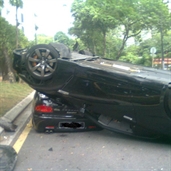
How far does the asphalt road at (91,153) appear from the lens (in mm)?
4840

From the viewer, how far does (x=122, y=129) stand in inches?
250

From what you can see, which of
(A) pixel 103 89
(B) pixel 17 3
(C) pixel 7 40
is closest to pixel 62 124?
(A) pixel 103 89

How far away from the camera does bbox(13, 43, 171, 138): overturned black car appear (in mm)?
5664

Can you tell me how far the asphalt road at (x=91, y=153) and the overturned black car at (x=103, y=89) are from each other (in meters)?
0.33

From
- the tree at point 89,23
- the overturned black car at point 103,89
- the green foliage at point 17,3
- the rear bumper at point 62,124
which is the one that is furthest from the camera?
the tree at point 89,23

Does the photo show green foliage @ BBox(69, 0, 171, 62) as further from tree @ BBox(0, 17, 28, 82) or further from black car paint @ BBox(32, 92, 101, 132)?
black car paint @ BBox(32, 92, 101, 132)

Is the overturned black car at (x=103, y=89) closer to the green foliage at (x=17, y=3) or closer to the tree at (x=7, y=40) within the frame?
the green foliage at (x=17, y=3)

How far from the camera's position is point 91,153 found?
5.53m

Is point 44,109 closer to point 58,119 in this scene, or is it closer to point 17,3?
point 58,119

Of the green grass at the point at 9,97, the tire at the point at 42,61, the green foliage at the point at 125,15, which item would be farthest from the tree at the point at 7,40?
the tire at the point at 42,61

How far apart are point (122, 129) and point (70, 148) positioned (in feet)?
3.85

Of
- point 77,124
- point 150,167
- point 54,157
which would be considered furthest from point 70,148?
point 150,167

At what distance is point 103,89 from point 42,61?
1.38m

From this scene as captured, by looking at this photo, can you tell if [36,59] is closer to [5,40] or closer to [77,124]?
[77,124]
